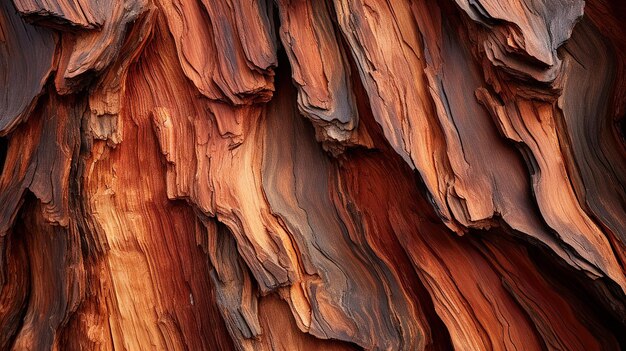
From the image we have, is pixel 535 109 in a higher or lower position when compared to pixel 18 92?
lower

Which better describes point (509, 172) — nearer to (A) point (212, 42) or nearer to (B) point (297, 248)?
(B) point (297, 248)

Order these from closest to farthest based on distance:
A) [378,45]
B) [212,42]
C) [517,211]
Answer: [517,211] < [378,45] < [212,42]

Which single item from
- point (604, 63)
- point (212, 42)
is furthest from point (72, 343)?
point (604, 63)

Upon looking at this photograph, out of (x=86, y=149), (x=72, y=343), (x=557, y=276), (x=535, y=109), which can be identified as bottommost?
(x=557, y=276)

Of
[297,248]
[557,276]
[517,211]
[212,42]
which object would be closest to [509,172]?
[517,211]

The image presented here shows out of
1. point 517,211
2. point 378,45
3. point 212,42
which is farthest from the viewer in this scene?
point 212,42

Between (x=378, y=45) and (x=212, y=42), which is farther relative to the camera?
(x=212, y=42)

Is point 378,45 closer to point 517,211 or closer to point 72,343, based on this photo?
point 517,211
